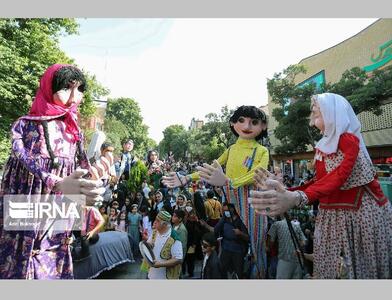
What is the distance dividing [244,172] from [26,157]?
122 centimetres

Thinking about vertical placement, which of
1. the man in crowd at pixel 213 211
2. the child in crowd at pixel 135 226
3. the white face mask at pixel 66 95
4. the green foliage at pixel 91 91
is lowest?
the child in crowd at pixel 135 226

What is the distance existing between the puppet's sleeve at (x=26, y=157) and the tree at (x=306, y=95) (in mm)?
6139

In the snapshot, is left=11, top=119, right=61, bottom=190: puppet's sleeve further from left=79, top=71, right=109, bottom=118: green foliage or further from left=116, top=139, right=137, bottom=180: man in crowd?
left=116, top=139, right=137, bottom=180: man in crowd

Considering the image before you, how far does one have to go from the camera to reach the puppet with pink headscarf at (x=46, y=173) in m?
1.25

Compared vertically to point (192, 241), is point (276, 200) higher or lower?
higher

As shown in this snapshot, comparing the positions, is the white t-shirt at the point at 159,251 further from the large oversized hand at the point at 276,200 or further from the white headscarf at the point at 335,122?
the white headscarf at the point at 335,122

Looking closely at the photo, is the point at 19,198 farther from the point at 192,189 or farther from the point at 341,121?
the point at 192,189

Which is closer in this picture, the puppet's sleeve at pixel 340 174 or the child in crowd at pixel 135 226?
the puppet's sleeve at pixel 340 174

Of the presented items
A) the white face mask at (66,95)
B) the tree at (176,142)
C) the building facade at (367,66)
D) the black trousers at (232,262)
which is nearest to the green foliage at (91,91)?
the white face mask at (66,95)

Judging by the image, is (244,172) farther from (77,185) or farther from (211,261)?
(77,185)

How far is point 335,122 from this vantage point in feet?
4.78

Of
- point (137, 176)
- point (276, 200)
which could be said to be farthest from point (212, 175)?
point (137, 176)

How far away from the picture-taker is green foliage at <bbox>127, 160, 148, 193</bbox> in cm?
483

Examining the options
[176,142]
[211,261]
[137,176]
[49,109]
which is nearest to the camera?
[49,109]
